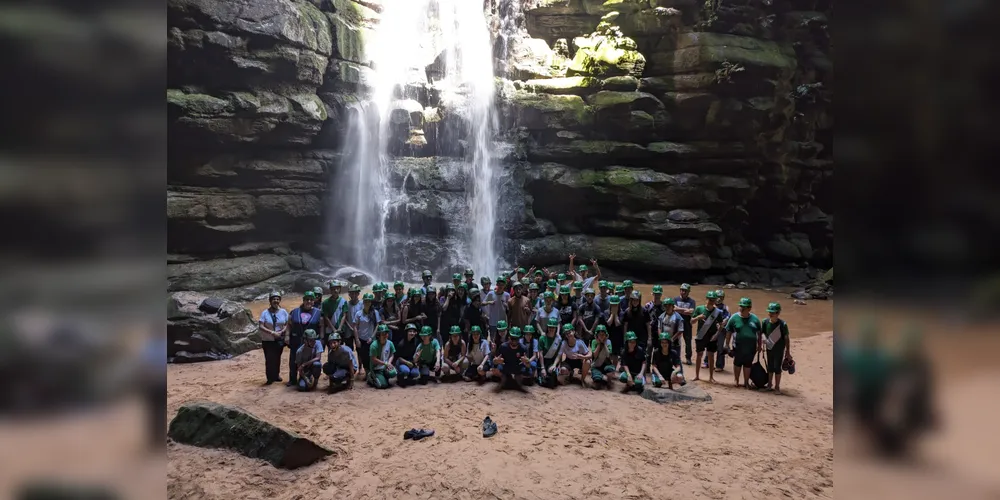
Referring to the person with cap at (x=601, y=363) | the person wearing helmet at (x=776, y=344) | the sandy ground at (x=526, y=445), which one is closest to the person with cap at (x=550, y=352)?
the sandy ground at (x=526, y=445)

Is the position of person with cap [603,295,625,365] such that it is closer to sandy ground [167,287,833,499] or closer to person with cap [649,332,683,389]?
person with cap [649,332,683,389]

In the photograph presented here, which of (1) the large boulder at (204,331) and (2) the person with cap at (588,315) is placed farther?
(1) the large boulder at (204,331)

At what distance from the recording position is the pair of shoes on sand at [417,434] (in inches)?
268

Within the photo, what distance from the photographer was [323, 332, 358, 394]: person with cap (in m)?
8.51

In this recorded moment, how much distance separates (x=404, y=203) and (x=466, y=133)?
12.6 feet

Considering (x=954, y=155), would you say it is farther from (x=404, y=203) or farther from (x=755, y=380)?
(x=404, y=203)

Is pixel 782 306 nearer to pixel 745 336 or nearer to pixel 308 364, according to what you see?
pixel 745 336

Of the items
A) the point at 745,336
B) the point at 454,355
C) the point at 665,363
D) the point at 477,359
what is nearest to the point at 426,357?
the point at 454,355

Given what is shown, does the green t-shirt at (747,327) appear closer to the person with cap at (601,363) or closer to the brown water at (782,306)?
the person with cap at (601,363)

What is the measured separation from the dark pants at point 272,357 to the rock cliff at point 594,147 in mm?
10675

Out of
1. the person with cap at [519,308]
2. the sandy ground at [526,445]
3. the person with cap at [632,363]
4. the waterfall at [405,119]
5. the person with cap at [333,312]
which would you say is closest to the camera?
the sandy ground at [526,445]

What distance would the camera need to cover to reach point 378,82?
850 inches

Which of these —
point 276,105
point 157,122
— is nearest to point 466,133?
point 276,105

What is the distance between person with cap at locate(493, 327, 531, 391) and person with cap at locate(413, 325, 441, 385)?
Result: 3.66ft
